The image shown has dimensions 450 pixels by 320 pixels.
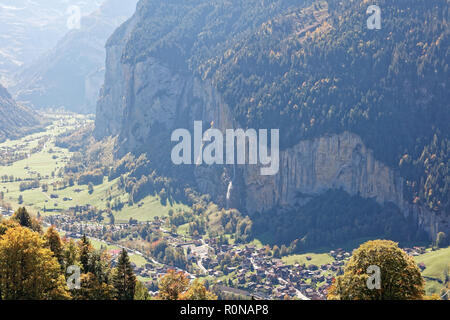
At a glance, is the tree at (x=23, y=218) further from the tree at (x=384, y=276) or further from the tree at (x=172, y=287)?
the tree at (x=384, y=276)

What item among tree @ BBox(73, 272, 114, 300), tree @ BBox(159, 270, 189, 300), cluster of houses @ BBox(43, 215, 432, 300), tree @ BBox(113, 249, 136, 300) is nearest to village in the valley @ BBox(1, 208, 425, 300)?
cluster of houses @ BBox(43, 215, 432, 300)

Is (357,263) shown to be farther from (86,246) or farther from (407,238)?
(407,238)

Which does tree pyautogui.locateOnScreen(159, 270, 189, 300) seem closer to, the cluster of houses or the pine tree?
the pine tree

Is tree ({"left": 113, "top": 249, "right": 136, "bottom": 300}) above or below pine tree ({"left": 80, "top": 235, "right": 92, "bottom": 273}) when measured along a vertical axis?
below

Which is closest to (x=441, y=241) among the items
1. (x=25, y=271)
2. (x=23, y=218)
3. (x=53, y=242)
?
(x=23, y=218)

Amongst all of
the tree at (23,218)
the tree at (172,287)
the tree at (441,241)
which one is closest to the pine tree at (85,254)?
the tree at (172,287)

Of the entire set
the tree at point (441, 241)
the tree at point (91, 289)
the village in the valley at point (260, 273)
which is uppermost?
the tree at point (91, 289)

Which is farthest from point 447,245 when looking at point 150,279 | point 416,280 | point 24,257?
point 24,257
